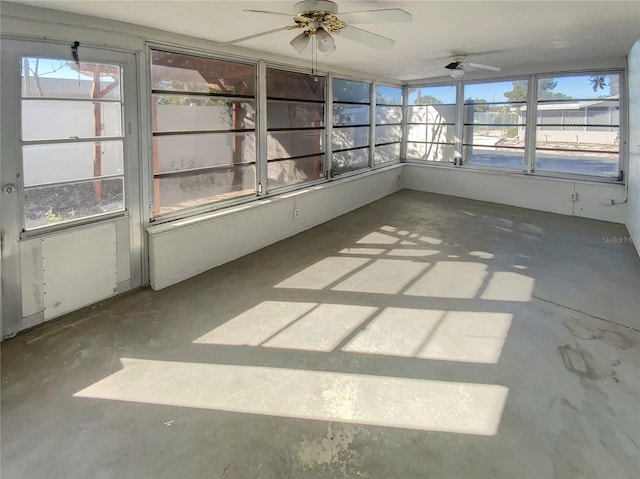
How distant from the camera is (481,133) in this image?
7711 mm

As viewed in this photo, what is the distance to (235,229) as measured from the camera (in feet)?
14.9

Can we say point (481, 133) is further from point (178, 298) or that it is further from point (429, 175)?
point (178, 298)

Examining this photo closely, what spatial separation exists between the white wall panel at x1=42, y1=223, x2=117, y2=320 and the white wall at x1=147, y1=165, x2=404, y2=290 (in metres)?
0.37

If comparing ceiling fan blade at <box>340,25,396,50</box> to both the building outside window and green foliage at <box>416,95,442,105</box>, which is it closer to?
the building outside window

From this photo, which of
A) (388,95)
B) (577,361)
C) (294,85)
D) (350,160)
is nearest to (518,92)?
(388,95)

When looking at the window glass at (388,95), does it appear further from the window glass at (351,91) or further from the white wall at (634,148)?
the white wall at (634,148)

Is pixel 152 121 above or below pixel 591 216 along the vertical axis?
above

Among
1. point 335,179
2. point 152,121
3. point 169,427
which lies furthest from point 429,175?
point 169,427

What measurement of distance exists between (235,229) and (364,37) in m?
2.46

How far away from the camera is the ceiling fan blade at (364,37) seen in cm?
297

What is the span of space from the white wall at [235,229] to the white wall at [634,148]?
3.93 meters

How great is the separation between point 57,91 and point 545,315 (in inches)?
169

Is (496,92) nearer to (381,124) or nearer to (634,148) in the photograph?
(381,124)

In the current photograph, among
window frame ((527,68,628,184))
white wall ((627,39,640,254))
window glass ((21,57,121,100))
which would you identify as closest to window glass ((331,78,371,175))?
window frame ((527,68,628,184))
